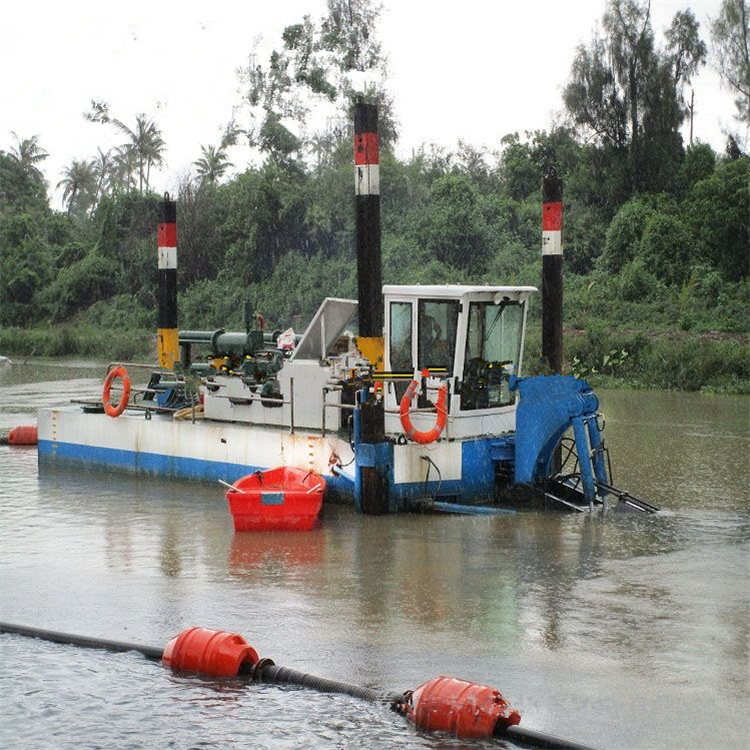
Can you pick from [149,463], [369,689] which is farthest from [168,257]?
[369,689]

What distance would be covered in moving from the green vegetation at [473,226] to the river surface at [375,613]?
55.1ft

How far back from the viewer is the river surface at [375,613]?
8.53m

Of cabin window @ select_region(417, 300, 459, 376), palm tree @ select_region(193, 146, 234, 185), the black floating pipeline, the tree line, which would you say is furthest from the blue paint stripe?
palm tree @ select_region(193, 146, 234, 185)

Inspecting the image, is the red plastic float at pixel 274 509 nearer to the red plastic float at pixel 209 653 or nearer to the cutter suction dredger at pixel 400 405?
the cutter suction dredger at pixel 400 405

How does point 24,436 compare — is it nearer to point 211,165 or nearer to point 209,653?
point 209,653

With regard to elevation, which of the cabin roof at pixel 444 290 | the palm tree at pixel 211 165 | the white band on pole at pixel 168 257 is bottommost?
the cabin roof at pixel 444 290

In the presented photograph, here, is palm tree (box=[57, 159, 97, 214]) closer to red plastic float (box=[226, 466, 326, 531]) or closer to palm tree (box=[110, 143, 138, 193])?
palm tree (box=[110, 143, 138, 193])

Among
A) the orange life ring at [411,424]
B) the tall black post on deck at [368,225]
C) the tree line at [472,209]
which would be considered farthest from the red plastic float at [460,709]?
the tree line at [472,209]

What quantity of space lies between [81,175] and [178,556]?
220ft

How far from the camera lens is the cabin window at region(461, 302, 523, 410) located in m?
15.7

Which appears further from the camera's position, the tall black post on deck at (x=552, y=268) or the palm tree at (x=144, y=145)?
the palm tree at (x=144, y=145)

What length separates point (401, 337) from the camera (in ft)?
52.1

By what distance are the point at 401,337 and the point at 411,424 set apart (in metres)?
1.32

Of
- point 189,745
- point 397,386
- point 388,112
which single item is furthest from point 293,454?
point 388,112
